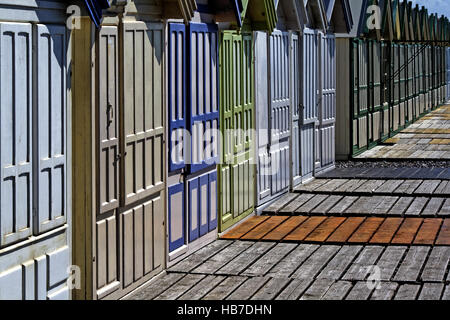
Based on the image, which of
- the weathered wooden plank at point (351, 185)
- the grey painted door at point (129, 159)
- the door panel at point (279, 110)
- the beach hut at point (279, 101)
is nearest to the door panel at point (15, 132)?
the grey painted door at point (129, 159)

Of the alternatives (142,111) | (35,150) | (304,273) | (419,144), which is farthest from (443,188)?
(35,150)

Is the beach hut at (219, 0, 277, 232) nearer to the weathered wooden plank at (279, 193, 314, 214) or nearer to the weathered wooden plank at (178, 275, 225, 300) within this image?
the weathered wooden plank at (279, 193, 314, 214)

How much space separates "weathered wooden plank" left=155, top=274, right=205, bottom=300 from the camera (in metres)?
8.69

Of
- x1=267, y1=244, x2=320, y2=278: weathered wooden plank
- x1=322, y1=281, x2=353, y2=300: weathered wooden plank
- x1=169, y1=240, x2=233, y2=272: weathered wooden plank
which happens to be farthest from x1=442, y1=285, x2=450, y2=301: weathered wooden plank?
x1=169, y1=240, x2=233, y2=272: weathered wooden plank

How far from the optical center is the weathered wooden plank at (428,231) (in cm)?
1110

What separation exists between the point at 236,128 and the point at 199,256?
87.2 inches

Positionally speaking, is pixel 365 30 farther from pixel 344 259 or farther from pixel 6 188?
pixel 6 188

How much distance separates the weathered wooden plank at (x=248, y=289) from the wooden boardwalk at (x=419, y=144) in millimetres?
10493

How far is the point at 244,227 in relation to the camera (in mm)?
12203

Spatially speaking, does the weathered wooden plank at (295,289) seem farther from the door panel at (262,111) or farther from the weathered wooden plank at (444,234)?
the door panel at (262,111)

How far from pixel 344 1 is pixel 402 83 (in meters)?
9.26

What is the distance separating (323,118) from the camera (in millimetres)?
17172

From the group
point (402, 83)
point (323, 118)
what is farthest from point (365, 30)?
point (402, 83)

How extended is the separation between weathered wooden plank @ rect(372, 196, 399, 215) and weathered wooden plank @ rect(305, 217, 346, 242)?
580mm
